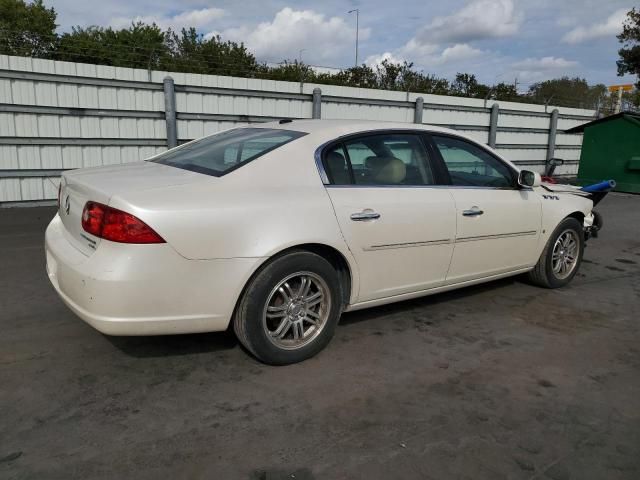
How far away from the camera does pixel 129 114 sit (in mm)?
9539

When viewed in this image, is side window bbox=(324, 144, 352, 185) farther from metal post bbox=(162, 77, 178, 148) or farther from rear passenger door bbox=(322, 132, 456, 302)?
metal post bbox=(162, 77, 178, 148)

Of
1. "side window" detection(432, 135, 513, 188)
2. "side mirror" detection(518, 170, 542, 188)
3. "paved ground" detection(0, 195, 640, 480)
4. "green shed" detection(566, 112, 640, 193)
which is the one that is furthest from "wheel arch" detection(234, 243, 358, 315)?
"green shed" detection(566, 112, 640, 193)

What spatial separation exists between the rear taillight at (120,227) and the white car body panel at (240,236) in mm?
33

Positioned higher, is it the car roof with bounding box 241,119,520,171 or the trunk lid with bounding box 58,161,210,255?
the car roof with bounding box 241,119,520,171

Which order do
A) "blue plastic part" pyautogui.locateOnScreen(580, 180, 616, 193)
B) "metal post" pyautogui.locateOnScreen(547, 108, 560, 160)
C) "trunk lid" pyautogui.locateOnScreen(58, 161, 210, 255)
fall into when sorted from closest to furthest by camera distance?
"trunk lid" pyautogui.locateOnScreen(58, 161, 210, 255) → "blue plastic part" pyautogui.locateOnScreen(580, 180, 616, 193) → "metal post" pyautogui.locateOnScreen(547, 108, 560, 160)

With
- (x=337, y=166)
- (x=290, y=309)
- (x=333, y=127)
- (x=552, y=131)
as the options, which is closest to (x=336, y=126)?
(x=333, y=127)

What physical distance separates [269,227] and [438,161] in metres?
1.62

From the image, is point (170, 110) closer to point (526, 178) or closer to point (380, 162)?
point (380, 162)

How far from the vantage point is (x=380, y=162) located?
12.4 feet

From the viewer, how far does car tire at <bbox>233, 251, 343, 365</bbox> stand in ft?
10.0

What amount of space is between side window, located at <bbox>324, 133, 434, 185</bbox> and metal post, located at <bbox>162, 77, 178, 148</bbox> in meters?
6.88

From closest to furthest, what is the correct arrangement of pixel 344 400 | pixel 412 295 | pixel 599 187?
pixel 344 400 < pixel 412 295 < pixel 599 187

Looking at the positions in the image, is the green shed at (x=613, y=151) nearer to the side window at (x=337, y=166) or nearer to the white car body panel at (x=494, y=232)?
the white car body panel at (x=494, y=232)

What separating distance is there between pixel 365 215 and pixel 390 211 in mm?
213
